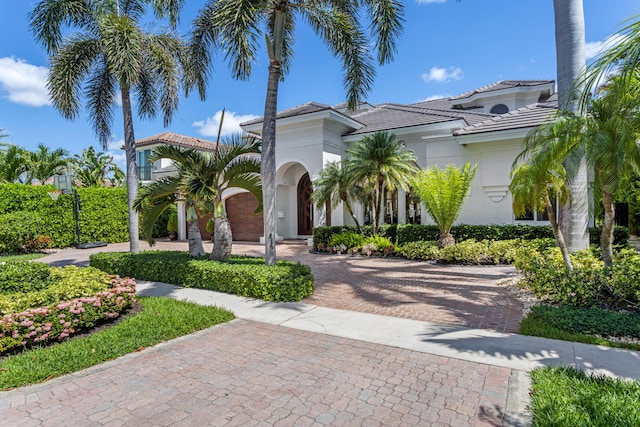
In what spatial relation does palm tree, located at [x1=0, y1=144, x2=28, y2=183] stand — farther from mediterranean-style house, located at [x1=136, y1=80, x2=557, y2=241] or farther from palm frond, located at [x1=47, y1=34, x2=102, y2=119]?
palm frond, located at [x1=47, y1=34, x2=102, y2=119]

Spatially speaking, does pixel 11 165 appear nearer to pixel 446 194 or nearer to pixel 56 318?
pixel 56 318

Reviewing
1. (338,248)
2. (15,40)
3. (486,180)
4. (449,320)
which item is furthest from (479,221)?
(15,40)

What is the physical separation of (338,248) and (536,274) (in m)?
8.50

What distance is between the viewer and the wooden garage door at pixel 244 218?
2100 cm

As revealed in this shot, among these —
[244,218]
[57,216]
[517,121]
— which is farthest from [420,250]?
[57,216]

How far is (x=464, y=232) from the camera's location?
565 inches

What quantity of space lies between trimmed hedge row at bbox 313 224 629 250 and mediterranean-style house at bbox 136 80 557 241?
3.82 ft

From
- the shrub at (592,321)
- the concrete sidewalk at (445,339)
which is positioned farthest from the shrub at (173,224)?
the shrub at (592,321)

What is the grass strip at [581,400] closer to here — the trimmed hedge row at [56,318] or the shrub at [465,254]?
the trimmed hedge row at [56,318]

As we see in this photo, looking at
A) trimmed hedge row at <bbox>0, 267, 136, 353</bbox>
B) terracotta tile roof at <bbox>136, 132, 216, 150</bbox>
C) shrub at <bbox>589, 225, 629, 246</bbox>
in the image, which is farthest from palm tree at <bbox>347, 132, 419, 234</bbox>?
terracotta tile roof at <bbox>136, 132, 216, 150</bbox>

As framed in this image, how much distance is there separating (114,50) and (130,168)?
3.94 m

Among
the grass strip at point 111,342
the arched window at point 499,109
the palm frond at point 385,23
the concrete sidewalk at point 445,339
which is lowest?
the concrete sidewalk at point 445,339

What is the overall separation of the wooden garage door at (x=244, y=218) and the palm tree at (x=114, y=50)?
320 inches

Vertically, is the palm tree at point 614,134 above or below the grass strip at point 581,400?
above
